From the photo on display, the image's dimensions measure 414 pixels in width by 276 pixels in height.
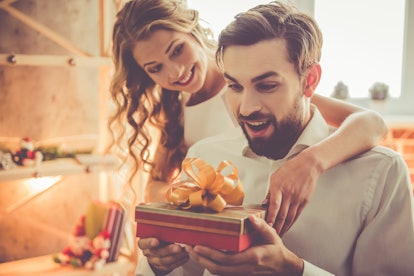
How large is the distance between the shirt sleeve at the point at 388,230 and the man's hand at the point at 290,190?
0.47ft

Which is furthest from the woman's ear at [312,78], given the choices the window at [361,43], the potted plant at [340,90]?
the potted plant at [340,90]

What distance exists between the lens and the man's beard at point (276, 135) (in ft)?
2.89

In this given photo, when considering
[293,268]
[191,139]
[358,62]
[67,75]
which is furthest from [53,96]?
[293,268]

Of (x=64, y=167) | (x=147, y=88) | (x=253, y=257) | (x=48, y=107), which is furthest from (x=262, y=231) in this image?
(x=48, y=107)

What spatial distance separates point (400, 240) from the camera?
0.88 meters

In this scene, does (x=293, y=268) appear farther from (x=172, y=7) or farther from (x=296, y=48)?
(x=172, y=7)

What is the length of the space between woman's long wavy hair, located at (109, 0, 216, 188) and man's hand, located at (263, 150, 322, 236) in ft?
1.94

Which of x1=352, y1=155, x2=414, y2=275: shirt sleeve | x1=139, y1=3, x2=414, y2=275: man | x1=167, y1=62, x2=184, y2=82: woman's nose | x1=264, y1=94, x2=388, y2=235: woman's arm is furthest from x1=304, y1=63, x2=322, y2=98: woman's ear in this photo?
x1=167, y1=62, x2=184, y2=82: woman's nose

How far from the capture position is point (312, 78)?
90 centimetres

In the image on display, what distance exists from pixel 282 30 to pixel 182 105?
2.27ft

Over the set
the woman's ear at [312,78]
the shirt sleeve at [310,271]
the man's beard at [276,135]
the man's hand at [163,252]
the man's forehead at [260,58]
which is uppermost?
the man's forehead at [260,58]

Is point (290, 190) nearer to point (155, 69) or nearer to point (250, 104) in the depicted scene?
point (250, 104)

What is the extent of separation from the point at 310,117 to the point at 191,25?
0.50 m

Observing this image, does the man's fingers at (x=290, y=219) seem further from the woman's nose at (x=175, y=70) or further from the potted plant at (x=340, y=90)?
the potted plant at (x=340, y=90)
